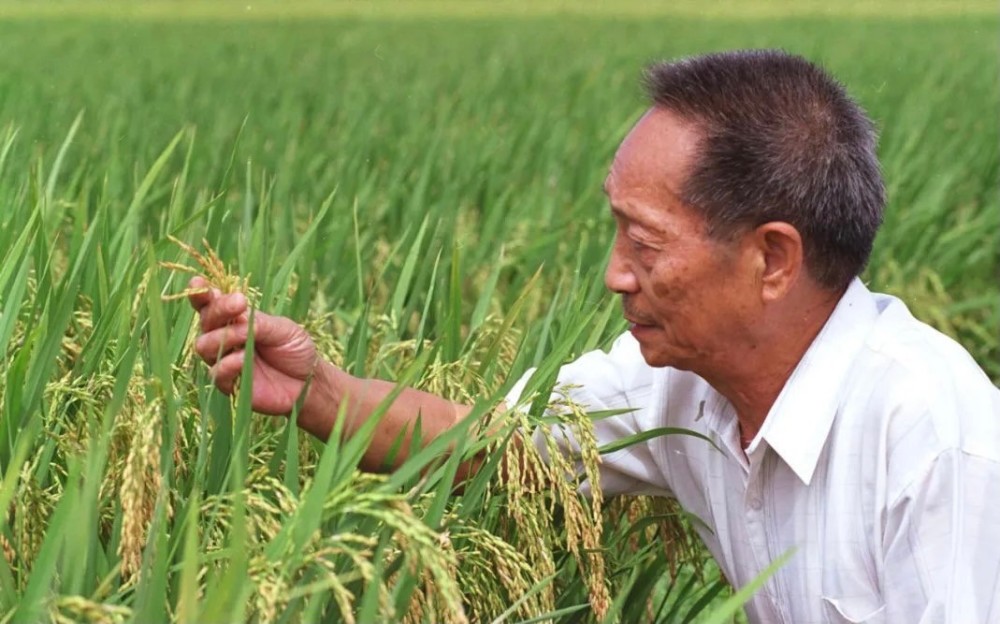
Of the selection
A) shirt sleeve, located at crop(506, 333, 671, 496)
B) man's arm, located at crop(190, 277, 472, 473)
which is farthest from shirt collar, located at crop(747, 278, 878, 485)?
man's arm, located at crop(190, 277, 472, 473)

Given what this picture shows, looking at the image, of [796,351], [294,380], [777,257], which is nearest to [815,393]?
[796,351]

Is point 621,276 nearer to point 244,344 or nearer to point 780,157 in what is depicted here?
point 780,157

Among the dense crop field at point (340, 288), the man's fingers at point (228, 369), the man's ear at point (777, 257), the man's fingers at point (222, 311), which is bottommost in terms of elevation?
the dense crop field at point (340, 288)

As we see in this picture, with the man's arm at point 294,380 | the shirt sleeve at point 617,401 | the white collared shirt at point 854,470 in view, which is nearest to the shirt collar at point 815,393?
the white collared shirt at point 854,470

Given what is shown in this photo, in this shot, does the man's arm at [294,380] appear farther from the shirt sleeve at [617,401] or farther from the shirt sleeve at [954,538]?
the shirt sleeve at [954,538]

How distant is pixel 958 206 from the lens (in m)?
5.36

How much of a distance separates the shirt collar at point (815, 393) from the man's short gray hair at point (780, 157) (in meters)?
0.05

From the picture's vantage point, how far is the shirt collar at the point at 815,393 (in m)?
1.95

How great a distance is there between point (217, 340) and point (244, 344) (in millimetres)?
53

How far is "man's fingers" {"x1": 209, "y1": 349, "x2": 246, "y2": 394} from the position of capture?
71.3 inches

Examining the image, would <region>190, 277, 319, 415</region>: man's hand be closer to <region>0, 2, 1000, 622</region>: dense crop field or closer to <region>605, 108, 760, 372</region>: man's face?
<region>0, 2, 1000, 622</region>: dense crop field

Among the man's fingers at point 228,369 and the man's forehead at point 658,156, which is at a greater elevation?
the man's forehead at point 658,156

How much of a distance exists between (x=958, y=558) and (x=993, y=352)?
2.92 m

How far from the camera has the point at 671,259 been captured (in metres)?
1.94
